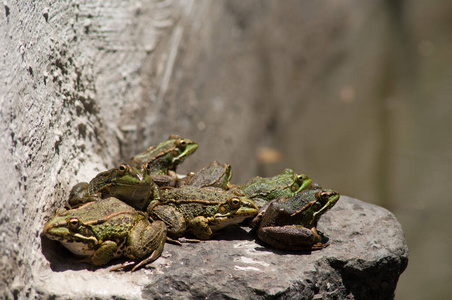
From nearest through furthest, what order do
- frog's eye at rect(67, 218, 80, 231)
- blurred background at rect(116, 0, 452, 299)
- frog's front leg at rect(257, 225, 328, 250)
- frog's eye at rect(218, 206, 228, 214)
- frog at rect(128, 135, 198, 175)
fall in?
frog's eye at rect(67, 218, 80, 231), frog's front leg at rect(257, 225, 328, 250), frog's eye at rect(218, 206, 228, 214), frog at rect(128, 135, 198, 175), blurred background at rect(116, 0, 452, 299)

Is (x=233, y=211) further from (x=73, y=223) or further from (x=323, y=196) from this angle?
(x=73, y=223)

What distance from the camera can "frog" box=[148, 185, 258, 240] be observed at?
317cm

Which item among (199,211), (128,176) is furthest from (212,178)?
(128,176)

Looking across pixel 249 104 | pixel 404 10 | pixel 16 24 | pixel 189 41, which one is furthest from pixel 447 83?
pixel 16 24

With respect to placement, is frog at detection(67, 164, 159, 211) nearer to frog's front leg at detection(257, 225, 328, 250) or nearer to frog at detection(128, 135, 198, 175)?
frog at detection(128, 135, 198, 175)

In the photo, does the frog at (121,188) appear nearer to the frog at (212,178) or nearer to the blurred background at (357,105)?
the frog at (212,178)

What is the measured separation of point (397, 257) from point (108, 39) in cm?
290

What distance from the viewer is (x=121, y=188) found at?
10.4 feet

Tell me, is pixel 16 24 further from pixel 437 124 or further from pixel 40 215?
pixel 437 124

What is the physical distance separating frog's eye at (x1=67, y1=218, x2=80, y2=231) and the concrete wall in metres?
0.23

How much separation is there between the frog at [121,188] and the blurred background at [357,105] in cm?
340

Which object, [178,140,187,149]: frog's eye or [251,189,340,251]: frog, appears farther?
[178,140,187,149]: frog's eye

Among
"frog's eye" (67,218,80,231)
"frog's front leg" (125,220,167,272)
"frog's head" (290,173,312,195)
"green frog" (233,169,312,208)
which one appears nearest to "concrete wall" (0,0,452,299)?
"frog's eye" (67,218,80,231)

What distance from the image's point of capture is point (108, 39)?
4320 millimetres
